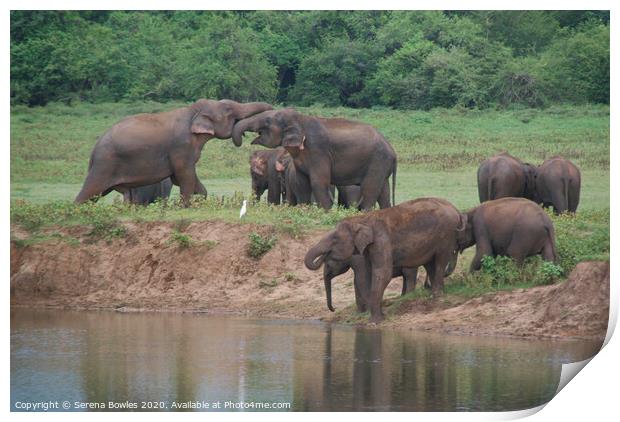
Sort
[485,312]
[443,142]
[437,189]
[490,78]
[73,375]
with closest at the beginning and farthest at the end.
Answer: [73,375]
[485,312]
[490,78]
[437,189]
[443,142]

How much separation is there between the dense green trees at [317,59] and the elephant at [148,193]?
144 centimetres

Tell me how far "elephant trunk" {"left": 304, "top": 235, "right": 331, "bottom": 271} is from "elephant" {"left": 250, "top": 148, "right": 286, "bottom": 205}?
624 cm

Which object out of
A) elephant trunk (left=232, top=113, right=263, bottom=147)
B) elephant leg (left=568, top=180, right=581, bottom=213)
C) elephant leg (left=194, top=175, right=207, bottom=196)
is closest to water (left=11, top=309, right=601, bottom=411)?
elephant leg (left=194, top=175, right=207, bottom=196)

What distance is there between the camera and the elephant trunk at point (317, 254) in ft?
51.8

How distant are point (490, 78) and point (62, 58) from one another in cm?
673

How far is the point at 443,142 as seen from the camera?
26.8 metres

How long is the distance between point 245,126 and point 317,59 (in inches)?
56.6

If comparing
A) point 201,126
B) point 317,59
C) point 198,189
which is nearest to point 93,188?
point 198,189

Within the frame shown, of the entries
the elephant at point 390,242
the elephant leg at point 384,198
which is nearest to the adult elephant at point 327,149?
the elephant leg at point 384,198

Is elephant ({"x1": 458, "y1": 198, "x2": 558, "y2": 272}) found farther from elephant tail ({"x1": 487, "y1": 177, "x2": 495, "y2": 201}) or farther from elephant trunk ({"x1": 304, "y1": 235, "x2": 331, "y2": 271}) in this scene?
elephant tail ({"x1": 487, "y1": 177, "x2": 495, "y2": 201})

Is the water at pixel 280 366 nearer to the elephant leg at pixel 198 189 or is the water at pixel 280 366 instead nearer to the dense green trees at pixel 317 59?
the elephant leg at pixel 198 189

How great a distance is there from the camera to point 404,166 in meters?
27.0

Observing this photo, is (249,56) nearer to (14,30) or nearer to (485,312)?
(14,30)

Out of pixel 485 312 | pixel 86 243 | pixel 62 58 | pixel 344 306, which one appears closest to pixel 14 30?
pixel 62 58
